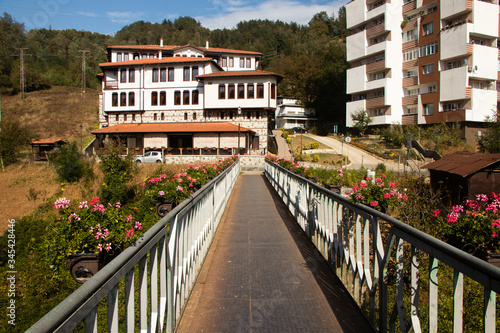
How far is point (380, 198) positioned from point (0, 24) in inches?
3641

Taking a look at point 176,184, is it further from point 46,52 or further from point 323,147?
point 46,52

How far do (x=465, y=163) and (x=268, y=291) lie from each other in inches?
445

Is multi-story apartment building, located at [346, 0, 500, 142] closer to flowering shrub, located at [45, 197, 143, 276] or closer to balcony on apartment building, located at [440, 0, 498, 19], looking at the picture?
balcony on apartment building, located at [440, 0, 498, 19]

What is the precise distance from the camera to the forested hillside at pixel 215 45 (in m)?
73.5

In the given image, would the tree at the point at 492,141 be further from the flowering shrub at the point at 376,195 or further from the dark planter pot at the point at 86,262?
the dark planter pot at the point at 86,262

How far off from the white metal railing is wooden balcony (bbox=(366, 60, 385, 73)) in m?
49.8

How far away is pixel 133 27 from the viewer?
12369cm

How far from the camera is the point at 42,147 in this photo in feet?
135

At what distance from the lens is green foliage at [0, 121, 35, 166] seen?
39656 millimetres

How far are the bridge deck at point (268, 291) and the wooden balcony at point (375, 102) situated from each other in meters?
47.0

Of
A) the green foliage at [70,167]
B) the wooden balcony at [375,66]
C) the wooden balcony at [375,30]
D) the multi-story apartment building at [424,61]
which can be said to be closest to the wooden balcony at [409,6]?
the multi-story apartment building at [424,61]

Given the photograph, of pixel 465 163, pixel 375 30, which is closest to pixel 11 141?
pixel 465 163

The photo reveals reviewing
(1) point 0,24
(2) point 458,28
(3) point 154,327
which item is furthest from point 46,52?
(3) point 154,327

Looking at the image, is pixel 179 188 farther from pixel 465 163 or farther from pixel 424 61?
pixel 424 61
